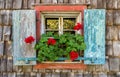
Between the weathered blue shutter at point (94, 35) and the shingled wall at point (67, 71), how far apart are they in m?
0.12

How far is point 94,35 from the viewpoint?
505 cm

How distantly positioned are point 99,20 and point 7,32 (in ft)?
4.91

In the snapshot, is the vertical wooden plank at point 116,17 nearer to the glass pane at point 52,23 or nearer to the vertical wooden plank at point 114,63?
the vertical wooden plank at point 114,63

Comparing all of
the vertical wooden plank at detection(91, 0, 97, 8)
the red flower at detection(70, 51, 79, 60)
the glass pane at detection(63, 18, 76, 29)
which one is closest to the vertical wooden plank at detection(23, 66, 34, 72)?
the red flower at detection(70, 51, 79, 60)

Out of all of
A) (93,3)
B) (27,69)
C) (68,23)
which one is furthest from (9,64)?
(93,3)

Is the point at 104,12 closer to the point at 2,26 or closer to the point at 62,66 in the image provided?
the point at 62,66

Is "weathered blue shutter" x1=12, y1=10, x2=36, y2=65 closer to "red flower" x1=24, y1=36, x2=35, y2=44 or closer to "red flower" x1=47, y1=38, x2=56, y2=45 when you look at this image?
"red flower" x1=24, y1=36, x2=35, y2=44

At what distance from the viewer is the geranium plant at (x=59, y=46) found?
4.90 meters

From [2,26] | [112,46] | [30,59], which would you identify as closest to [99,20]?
[112,46]

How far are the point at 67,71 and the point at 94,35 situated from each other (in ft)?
2.39

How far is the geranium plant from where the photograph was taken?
16.1 ft

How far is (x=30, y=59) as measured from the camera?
5008 mm

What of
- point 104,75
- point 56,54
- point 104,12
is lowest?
point 104,75

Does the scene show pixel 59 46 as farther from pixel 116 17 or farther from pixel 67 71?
pixel 116 17
